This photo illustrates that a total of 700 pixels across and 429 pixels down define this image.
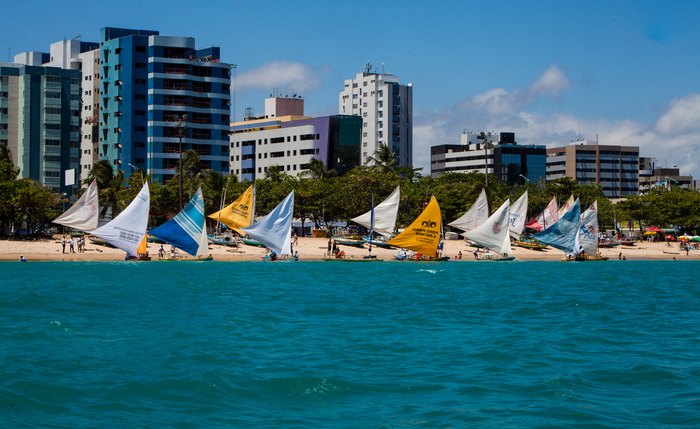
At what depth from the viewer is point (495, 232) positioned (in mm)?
99500

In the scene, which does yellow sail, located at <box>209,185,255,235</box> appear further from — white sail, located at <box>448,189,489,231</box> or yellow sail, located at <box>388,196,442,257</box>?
white sail, located at <box>448,189,489,231</box>

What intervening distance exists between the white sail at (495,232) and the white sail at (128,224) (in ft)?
110

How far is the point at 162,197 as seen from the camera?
11988cm

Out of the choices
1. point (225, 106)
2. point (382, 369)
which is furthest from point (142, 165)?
point (382, 369)

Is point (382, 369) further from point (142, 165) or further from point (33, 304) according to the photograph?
point (142, 165)

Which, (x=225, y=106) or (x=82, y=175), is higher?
(x=225, y=106)

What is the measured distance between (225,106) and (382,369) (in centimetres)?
13777

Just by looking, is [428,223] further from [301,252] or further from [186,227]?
[186,227]

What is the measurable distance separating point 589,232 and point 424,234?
25.6 meters

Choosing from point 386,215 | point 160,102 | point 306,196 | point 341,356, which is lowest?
point 341,356

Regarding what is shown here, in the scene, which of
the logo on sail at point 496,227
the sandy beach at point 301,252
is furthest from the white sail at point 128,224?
the logo on sail at point 496,227

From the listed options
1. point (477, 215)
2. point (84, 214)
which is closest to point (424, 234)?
point (477, 215)

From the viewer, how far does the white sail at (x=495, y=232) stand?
98.0m

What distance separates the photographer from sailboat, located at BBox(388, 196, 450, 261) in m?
91.5
